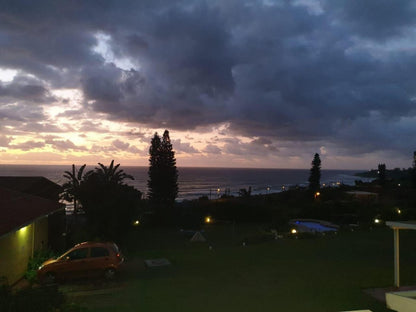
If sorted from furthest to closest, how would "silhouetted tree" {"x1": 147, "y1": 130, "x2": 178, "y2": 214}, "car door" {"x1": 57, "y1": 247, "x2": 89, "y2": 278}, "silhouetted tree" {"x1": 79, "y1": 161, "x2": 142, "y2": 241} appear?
1. "silhouetted tree" {"x1": 147, "y1": 130, "x2": 178, "y2": 214}
2. "silhouetted tree" {"x1": 79, "y1": 161, "x2": 142, "y2": 241}
3. "car door" {"x1": 57, "y1": 247, "x2": 89, "y2": 278}

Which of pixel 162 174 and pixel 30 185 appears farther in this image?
pixel 162 174

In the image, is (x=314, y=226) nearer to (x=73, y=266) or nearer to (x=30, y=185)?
(x=30, y=185)

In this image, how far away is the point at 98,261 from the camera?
38.7 feet

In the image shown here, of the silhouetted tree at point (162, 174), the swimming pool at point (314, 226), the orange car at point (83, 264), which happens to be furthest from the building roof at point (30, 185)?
the silhouetted tree at point (162, 174)

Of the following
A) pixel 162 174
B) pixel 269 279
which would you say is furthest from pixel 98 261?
pixel 162 174

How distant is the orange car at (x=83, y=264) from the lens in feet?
37.7

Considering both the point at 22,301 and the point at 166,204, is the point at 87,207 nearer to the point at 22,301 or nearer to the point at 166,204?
the point at 22,301

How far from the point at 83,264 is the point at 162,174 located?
35.4 metres

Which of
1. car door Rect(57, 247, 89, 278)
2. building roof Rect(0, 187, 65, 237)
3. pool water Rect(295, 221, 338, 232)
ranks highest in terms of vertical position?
building roof Rect(0, 187, 65, 237)

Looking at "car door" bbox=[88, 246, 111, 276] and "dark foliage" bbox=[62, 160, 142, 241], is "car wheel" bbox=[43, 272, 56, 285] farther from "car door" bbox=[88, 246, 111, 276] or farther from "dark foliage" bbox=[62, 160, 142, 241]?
"dark foliage" bbox=[62, 160, 142, 241]

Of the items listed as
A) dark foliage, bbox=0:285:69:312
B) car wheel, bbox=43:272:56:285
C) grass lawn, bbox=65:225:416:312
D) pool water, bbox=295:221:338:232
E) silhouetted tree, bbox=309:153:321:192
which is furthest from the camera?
silhouetted tree, bbox=309:153:321:192

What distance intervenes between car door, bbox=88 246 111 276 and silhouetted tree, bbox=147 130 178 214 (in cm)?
3420

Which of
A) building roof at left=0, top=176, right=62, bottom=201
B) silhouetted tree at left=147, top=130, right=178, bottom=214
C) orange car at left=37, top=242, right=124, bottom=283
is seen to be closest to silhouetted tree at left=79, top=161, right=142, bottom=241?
building roof at left=0, top=176, right=62, bottom=201

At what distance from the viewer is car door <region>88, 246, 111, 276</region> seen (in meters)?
11.7
